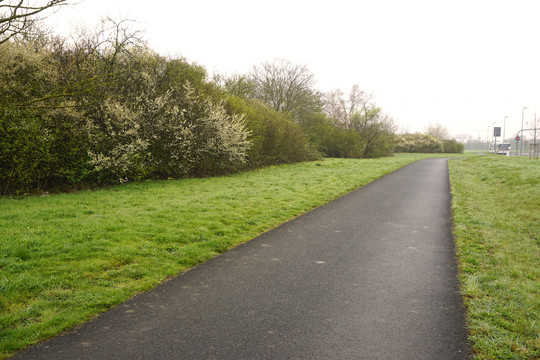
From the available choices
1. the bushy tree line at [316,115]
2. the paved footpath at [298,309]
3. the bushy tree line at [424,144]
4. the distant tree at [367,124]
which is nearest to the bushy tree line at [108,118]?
the paved footpath at [298,309]

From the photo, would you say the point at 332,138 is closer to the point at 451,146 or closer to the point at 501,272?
the point at 501,272

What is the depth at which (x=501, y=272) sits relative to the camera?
16.6 ft

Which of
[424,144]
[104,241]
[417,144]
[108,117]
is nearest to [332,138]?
[108,117]

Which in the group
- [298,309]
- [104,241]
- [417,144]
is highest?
[417,144]

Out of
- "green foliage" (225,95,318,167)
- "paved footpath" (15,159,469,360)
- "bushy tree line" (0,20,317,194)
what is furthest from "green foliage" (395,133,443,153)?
"paved footpath" (15,159,469,360)

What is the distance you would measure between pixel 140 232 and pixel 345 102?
42.8 m

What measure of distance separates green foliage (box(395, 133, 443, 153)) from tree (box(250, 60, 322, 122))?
32306 millimetres

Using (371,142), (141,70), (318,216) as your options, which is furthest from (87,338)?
(371,142)

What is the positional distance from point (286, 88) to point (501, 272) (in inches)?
1287

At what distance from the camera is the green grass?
10.8 feet

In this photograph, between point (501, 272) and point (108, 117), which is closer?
point (501, 272)

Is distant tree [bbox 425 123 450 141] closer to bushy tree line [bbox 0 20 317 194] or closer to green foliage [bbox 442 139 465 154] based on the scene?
green foliage [bbox 442 139 465 154]

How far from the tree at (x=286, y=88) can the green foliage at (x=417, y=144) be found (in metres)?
32.3

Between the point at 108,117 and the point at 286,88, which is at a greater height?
the point at 286,88
